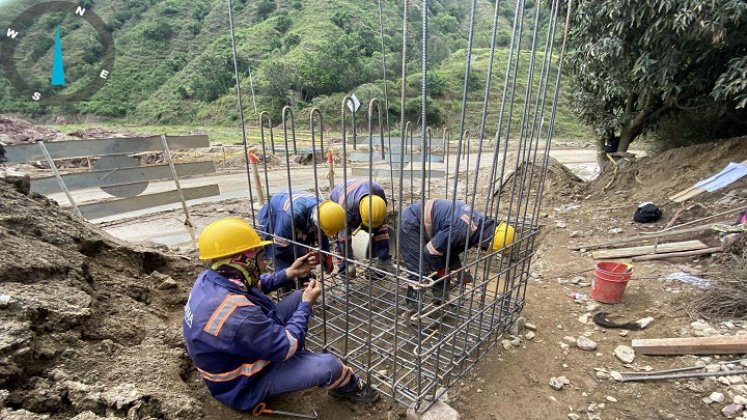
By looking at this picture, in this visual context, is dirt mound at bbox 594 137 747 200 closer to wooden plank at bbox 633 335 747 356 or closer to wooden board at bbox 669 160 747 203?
wooden board at bbox 669 160 747 203

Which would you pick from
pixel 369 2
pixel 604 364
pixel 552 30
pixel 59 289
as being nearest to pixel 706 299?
pixel 604 364

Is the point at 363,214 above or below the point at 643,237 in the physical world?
above

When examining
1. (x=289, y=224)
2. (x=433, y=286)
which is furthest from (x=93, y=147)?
(x=433, y=286)

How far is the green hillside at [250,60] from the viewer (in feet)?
117

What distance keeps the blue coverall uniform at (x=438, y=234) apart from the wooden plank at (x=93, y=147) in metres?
4.32

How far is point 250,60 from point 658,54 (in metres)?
43.2

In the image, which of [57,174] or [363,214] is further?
[57,174]

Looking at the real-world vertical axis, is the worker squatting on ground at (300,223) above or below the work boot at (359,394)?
above

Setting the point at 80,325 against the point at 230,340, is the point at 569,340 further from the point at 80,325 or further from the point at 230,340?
the point at 80,325

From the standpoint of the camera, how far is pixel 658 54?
22.3ft

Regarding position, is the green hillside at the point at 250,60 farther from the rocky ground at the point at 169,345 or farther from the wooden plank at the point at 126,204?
the rocky ground at the point at 169,345

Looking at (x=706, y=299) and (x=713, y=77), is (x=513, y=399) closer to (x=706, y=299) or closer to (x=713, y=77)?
(x=706, y=299)

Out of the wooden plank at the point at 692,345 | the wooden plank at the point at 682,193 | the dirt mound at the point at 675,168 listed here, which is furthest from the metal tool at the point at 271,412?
the dirt mound at the point at 675,168

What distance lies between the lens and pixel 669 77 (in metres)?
6.70
